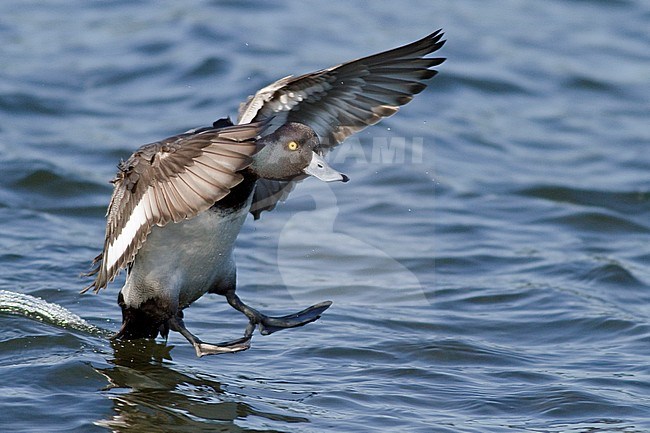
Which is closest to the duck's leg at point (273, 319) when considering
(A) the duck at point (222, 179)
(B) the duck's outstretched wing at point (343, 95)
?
(A) the duck at point (222, 179)

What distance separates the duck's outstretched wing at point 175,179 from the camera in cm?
450

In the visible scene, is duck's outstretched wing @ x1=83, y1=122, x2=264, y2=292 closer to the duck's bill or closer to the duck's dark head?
the duck's dark head

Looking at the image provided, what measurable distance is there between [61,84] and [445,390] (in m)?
6.84

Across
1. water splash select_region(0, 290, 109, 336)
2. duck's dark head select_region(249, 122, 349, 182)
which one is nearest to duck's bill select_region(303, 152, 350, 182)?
duck's dark head select_region(249, 122, 349, 182)

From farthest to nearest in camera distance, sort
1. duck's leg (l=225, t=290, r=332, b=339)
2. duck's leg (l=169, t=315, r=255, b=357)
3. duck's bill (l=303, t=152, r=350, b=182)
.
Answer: duck's leg (l=225, t=290, r=332, b=339) < duck's leg (l=169, t=315, r=255, b=357) < duck's bill (l=303, t=152, r=350, b=182)

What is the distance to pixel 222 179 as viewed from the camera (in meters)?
4.48

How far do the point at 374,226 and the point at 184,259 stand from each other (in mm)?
3324

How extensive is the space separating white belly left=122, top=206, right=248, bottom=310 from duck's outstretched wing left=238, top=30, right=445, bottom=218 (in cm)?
55

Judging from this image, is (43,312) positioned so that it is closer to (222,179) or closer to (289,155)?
(289,155)

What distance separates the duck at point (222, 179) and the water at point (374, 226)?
0.38 meters

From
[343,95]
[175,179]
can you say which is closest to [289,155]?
[175,179]

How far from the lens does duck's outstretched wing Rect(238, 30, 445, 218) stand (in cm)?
542

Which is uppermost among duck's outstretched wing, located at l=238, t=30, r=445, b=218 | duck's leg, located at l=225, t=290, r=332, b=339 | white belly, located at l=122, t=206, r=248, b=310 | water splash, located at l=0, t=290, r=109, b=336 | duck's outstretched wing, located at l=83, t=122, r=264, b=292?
duck's outstretched wing, located at l=238, t=30, r=445, b=218

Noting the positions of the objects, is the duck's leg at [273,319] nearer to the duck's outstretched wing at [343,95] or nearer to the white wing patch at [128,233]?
the duck's outstretched wing at [343,95]
